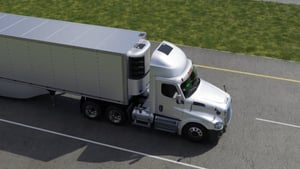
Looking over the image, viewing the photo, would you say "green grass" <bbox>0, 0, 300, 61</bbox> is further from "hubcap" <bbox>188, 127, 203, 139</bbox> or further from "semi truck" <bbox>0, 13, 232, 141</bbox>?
"hubcap" <bbox>188, 127, 203, 139</bbox>

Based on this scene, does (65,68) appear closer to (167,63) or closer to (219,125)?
(167,63)

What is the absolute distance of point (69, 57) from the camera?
50.4 feet

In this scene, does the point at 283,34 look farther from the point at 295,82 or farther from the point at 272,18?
the point at 295,82

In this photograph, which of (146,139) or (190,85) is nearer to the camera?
(190,85)

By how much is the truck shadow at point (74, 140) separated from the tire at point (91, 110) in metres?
0.30

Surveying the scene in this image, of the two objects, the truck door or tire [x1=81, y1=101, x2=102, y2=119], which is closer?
the truck door

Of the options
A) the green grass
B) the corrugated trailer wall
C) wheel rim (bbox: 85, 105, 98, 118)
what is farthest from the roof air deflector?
the green grass

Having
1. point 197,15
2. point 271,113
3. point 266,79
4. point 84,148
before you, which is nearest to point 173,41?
point 197,15

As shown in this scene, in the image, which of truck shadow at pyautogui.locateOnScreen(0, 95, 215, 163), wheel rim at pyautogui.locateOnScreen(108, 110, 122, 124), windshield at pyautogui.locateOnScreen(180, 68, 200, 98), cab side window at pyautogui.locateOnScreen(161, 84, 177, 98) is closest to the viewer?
cab side window at pyautogui.locateOnScreen(161, 84, 177, 98)

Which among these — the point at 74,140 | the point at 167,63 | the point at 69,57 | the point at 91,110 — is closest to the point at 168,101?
the point at 167,63

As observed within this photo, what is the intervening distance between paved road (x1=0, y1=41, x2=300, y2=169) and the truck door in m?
1.13

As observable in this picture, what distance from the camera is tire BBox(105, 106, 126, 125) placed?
15.8m

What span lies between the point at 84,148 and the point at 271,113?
8.35 m

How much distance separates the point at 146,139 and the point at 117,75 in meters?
2.88
